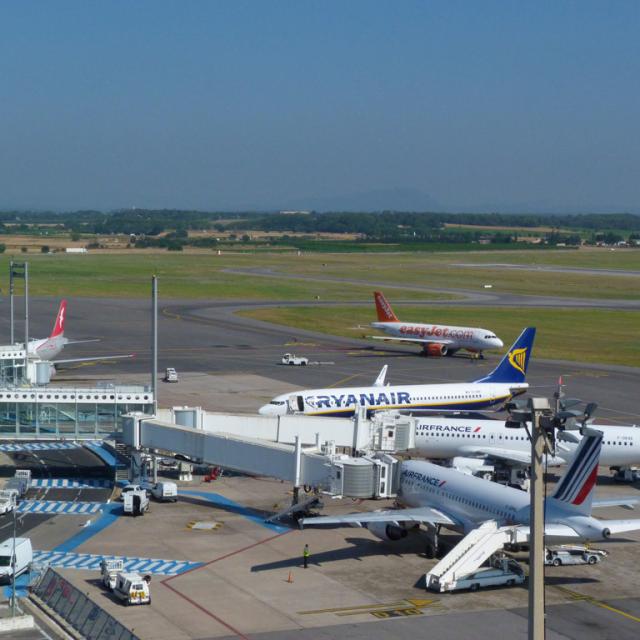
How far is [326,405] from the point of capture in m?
83.1

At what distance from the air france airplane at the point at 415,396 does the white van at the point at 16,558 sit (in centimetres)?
3034

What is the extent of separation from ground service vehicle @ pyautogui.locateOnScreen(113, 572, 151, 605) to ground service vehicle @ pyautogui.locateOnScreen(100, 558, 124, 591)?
759 mm

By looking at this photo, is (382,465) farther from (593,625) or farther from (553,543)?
(593,625)

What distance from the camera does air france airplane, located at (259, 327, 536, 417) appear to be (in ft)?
272

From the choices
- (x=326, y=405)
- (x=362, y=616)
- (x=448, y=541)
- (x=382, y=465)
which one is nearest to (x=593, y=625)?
(x=362, y=616)

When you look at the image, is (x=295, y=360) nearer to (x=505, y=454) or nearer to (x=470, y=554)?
(x=505, y=454)

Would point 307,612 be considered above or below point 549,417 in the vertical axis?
below

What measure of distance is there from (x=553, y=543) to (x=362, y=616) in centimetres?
1008

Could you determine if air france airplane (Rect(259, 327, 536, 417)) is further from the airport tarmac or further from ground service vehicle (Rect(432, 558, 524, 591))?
ground service vehicle (Rect(432, 558, 524, 591))

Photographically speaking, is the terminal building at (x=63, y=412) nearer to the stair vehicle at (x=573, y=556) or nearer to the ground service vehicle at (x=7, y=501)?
the ground service vehicle at (x=7, y=501)

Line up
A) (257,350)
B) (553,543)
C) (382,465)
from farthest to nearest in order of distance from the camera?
(257,350)
(382,465)
(553,543)

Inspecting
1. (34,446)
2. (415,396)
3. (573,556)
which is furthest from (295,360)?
(573,556)

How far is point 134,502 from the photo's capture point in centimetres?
6234

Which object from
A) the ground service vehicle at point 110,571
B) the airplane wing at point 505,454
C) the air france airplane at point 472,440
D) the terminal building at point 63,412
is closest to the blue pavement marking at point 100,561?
the ground service vehicle at point 110,571
